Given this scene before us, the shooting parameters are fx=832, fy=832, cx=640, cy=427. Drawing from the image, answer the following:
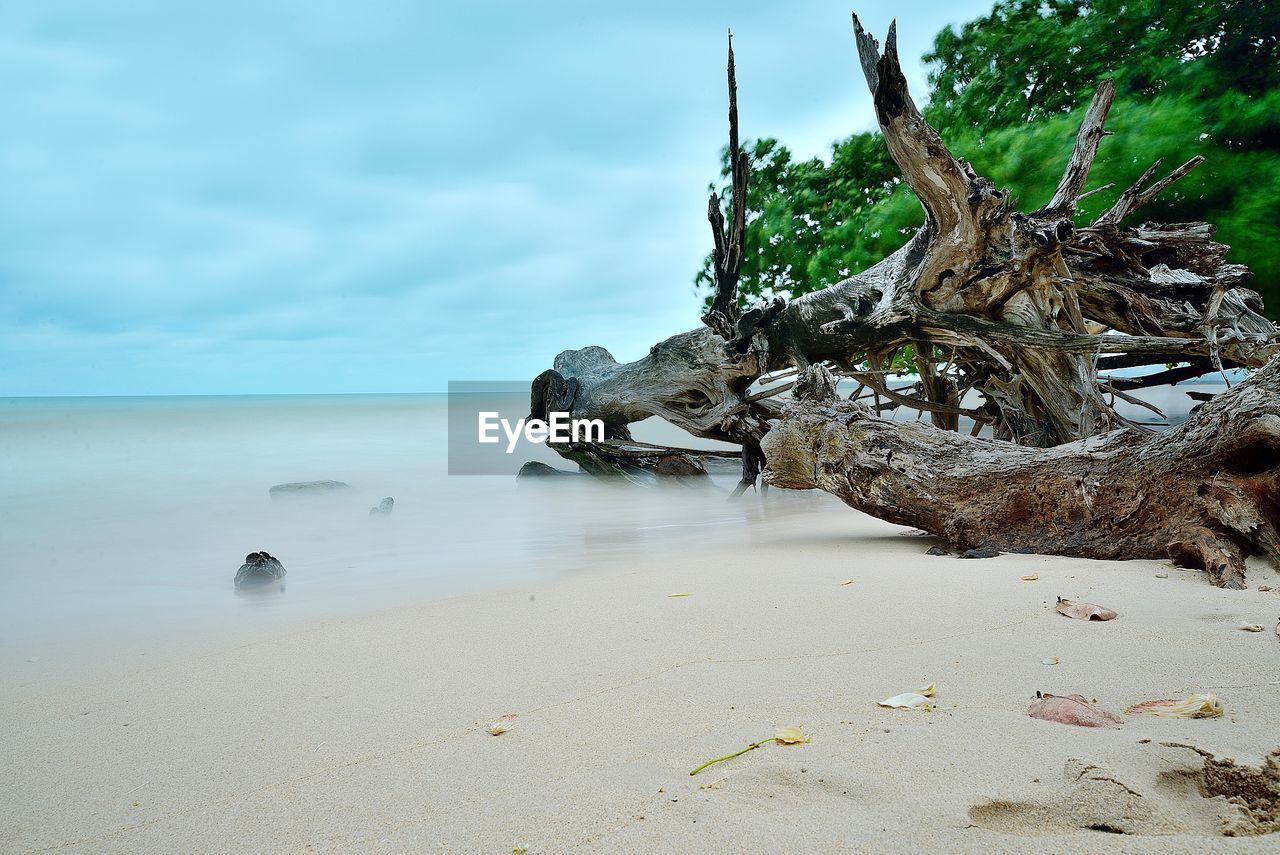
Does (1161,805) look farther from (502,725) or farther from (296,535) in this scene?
(296,535)

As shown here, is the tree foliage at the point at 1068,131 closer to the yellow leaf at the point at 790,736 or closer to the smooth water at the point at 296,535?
the smooth water at the point at 296,535

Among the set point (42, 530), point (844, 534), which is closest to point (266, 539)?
point (42, 530)

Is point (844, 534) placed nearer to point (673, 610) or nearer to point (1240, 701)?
point (673, 610)

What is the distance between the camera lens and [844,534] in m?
5.05

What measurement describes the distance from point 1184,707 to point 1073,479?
2059mm

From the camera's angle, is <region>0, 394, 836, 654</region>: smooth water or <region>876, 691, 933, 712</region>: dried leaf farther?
<region>0, 394, 836, 654</region>: smooth water

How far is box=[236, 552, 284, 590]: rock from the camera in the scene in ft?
14.9

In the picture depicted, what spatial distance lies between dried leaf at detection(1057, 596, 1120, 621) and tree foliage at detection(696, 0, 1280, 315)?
200 inches

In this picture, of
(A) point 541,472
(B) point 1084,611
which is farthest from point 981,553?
(A) point 541,472

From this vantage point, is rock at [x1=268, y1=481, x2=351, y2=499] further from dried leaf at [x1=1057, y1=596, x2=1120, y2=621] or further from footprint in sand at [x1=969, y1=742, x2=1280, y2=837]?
footprint in sand at [x1=969, y1=742, x2=1280, y2=837]

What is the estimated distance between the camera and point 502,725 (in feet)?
6.56

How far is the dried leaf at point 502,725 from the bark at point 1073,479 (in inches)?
96.9

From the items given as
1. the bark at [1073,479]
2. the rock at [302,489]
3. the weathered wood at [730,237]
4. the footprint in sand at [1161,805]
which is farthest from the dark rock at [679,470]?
the footprint in sand at [1161,805]

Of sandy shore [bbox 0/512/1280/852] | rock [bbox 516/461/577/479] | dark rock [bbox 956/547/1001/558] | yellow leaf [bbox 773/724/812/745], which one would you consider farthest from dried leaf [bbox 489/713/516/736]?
rock [bbox 516/461/577/479]
